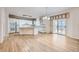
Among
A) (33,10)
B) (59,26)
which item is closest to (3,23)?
(33,10)

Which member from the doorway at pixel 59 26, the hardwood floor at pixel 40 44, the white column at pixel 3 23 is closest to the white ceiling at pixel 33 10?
the white column at pixel 3 23

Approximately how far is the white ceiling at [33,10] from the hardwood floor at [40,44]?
34.4 inches

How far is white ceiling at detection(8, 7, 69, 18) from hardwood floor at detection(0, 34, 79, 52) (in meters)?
0.87

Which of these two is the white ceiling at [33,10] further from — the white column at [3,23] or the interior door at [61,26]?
the interior door at [61,26]

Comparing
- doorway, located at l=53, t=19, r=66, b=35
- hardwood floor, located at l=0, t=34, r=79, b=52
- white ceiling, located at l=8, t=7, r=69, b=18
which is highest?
white ceiling, located at l=8, t=7, r=69, b=18

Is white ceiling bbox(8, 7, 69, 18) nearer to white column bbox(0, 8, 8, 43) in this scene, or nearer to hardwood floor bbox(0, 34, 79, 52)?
white column bbox(0, 8, 8, 43)

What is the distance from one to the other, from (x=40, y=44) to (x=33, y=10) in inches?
51.9

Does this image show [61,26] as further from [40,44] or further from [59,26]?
[40,44]

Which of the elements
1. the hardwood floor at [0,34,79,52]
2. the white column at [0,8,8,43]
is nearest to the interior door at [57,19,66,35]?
the hardwood floor at [0,34,79,52]

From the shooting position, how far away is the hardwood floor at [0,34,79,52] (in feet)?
13.0
